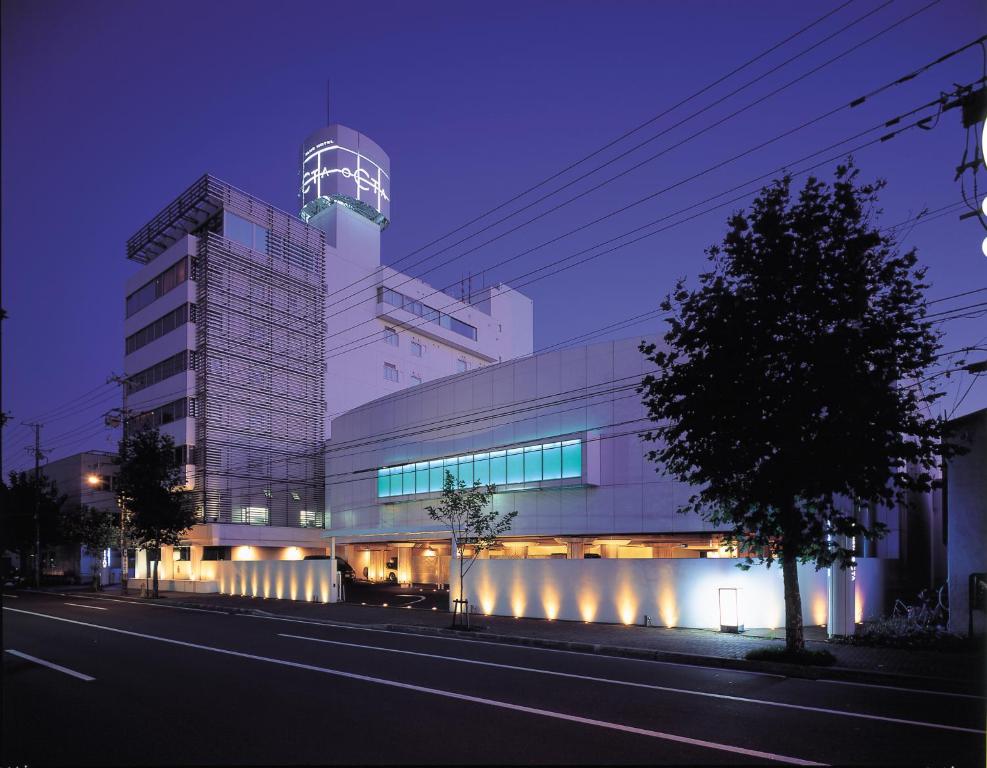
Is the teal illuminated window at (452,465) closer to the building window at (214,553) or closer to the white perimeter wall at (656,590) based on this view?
the building window at (214,553)

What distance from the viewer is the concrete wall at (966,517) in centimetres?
1550

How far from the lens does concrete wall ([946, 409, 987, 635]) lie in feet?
50.9

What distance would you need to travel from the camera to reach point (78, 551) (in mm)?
63312

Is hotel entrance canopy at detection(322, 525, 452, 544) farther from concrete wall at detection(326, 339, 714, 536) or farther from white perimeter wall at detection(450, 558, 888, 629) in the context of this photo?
white perimeter wall at detection(450, 558, 888, 629)

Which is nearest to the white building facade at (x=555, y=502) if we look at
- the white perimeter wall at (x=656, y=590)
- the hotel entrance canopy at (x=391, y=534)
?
the white perimeter wall at (x=656, y=590)

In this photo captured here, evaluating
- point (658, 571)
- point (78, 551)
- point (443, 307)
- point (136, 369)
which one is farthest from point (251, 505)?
point (658, 571)

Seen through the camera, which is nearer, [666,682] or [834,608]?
[666,682]

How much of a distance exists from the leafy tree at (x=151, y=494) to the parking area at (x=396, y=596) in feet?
33.3

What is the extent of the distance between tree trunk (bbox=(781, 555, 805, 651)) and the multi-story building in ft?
133

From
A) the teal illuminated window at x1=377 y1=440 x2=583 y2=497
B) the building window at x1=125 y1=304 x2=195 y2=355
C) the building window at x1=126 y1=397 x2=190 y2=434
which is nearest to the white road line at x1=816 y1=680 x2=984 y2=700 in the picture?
the teal illuminated window at x1=377 y1=440 x2=583 y2=497

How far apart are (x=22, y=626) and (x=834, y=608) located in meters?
20.9

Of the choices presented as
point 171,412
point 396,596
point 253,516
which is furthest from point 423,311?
point 396,596

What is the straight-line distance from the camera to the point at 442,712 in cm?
Answer: 912

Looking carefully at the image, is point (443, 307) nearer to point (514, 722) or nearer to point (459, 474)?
point (459, 474)
